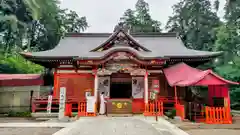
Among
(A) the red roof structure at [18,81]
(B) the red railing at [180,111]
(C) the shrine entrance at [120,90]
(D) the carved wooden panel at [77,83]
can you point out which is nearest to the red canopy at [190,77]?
(B) the red railing at [180,111]

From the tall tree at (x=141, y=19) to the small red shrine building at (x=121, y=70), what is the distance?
1024 inches

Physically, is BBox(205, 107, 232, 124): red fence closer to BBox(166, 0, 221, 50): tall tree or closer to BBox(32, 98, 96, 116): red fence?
BBox(32, 98, 96, 116): red fence

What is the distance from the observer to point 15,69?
21.0 metres

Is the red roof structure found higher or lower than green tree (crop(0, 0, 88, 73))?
lower

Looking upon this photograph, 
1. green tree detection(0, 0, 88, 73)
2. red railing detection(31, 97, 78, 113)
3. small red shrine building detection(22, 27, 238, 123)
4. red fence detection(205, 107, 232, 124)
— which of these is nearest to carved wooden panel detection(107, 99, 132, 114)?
small red shrine building detection(22, 27, 238, 123)

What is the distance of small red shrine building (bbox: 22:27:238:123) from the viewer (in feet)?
38.3

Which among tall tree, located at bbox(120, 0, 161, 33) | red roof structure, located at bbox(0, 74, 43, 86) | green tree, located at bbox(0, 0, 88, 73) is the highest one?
tall tree, located at bbox(120, 0, 161, 33)

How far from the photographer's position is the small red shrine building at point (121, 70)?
11.7 metres

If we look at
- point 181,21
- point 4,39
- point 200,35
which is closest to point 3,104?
point 4,39

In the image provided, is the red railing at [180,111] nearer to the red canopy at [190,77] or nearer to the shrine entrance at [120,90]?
the red canopy at [190,77]

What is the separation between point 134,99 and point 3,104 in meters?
8.57

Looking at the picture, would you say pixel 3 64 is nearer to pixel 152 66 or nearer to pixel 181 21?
pixel 152 66

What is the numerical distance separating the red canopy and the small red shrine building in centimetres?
6

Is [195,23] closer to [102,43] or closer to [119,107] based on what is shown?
[102,43]
